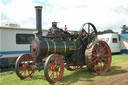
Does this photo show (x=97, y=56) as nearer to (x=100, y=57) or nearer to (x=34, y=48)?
(x=100, y=57)

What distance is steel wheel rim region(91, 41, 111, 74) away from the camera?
703cm

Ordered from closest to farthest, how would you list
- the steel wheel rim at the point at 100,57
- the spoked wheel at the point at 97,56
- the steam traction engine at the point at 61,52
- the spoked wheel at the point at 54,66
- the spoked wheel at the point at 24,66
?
1. the spoked wheel at the point at 54,66
2. the steam traction engine at the point at 61,52
3. the spoked wheel at the point at 24,66
4. the spoked wheel at the point at 97,56
5. the steel wheel rim at the point at 100,57

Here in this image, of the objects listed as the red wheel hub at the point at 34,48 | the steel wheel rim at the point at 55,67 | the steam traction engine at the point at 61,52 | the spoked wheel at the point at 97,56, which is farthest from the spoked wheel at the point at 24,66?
the spoked wheel at the point at 97,56

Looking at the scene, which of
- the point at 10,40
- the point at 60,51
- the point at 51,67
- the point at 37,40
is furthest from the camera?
the point at 10,40

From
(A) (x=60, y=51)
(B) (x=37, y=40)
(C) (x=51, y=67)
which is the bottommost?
(C) (x=51, y=67)

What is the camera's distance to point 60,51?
6.54 metres

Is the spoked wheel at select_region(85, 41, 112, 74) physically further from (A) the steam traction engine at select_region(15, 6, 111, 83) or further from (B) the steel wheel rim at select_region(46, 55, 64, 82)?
(B) the steel wheel rim at select_region(46, 55, 64, 82)

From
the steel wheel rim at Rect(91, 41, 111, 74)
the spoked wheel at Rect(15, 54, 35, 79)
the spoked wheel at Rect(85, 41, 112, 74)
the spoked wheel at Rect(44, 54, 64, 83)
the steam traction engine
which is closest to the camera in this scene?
the spoked wheel at Rect(44, 54, 64, 83)

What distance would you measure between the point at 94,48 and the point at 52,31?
6.32 ft

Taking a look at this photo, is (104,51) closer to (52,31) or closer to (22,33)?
(52,31)

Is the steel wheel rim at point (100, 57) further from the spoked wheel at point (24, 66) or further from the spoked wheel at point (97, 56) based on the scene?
the spoked wheel at point (24, 66)

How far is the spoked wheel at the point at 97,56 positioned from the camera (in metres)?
6.85

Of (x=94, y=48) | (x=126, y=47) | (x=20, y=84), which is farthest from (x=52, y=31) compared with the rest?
(x=126, y=47)

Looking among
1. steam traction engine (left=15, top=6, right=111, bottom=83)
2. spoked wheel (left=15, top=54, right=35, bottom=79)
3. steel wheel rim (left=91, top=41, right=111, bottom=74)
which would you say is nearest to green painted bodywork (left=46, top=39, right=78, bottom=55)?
steam traction engine (left=15, top=6, right=111, bottom=83)
